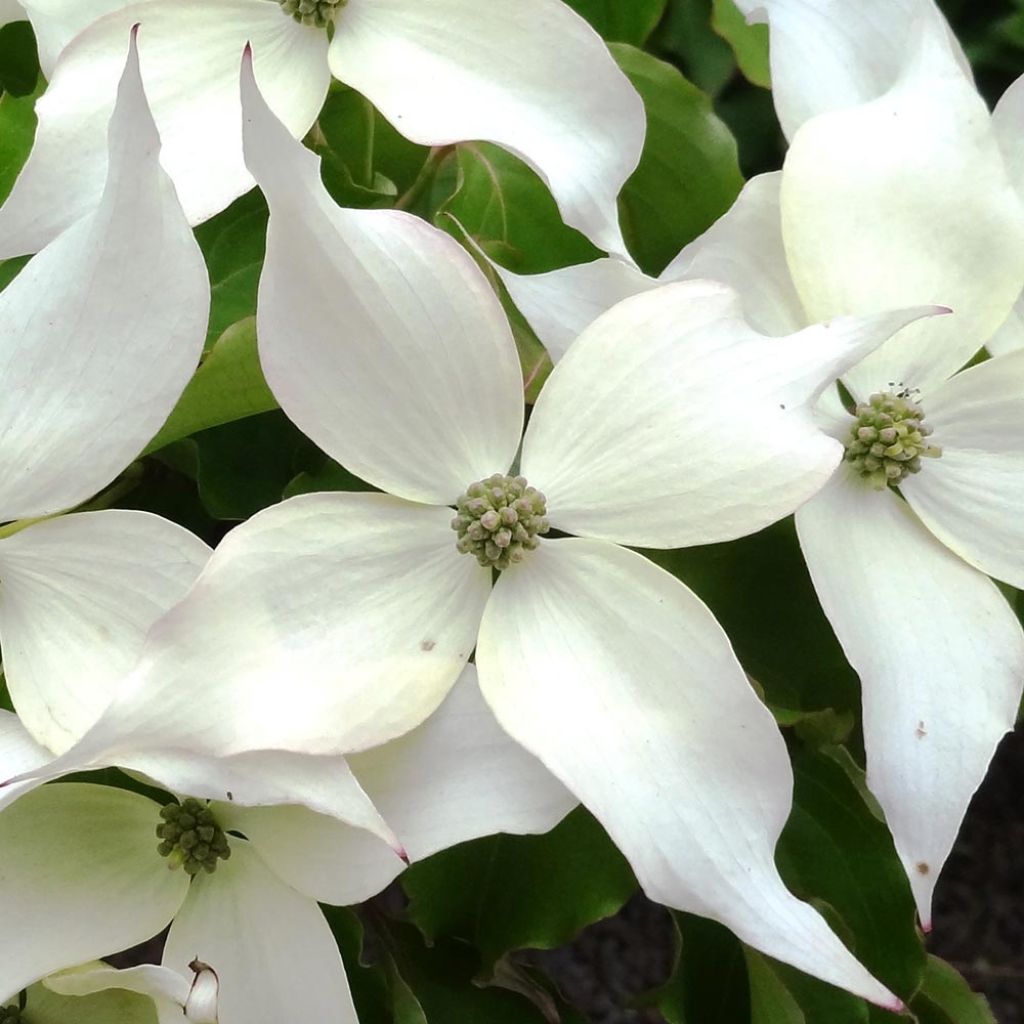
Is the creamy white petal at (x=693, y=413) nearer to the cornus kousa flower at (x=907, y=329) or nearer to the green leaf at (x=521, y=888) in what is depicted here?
the cornus kousa flower at (x=907, y=329)

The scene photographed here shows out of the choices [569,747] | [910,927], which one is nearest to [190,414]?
[569,747]

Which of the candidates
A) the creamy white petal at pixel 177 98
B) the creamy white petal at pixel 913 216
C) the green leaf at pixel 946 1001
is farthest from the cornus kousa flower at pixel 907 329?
the green leaf at pixel 946 1001

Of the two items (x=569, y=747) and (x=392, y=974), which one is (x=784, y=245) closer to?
(x=569, y=747)

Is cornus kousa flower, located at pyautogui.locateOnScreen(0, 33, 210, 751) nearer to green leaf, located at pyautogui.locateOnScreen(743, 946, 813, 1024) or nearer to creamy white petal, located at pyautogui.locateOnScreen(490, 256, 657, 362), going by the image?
creamy white petal, located at pyautogui.locateOnScreen(490, 256, 657, 362)

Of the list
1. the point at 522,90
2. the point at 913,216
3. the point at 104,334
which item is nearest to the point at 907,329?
the point at 913,216

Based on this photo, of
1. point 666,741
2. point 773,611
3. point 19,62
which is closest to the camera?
point 666,741

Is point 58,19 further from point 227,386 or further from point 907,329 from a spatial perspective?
point 907,329

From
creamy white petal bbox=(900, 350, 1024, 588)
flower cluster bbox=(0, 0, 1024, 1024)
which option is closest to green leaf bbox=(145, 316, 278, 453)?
flower cluster bbox=(0, 0, 1024, 1024)
